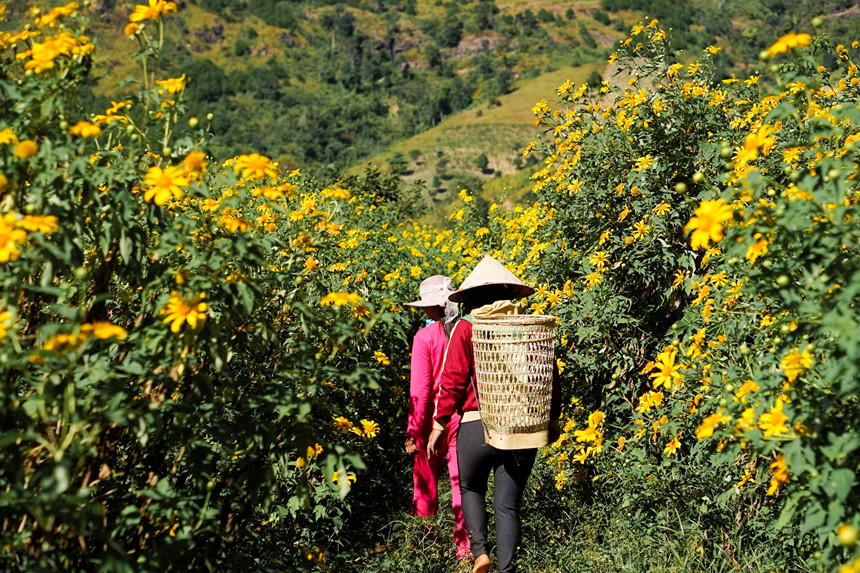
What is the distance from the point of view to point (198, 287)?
1.99 metres

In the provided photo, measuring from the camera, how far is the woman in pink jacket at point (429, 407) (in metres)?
3.95

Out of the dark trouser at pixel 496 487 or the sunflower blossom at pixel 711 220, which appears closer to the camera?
the sunflower blossom at pixel 711 220

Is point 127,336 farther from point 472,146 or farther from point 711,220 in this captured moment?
point 472,146

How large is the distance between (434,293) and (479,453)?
109cm

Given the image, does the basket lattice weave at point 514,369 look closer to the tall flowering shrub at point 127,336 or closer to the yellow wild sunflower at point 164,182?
the tall flowering shrub at point 127,336

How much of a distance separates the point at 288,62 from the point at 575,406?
4772 inches

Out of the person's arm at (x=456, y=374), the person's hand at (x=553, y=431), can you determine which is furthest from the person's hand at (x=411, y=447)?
the person's hand at (x=553, y=431)

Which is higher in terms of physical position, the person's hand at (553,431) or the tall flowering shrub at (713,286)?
the tall flowering shrub at (713,286)

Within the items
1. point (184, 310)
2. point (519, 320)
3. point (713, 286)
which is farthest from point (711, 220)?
point (713, 286)

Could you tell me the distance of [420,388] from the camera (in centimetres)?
396

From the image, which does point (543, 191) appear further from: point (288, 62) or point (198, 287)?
point (288, 62)

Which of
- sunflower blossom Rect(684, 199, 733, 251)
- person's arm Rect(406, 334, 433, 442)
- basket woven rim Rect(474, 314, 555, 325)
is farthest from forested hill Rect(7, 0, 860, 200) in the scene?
sunflower blossom Rect(684, 199, 733, 251)

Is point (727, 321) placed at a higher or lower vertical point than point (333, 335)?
lower

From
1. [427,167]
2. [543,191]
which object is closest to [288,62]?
[427,167]
